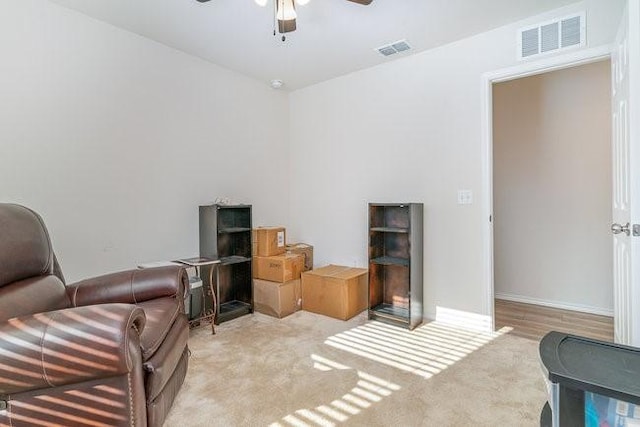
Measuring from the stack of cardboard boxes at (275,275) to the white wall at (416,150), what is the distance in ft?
1.96

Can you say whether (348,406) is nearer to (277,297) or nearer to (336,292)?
(336,292)

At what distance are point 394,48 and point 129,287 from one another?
2791 millimetres

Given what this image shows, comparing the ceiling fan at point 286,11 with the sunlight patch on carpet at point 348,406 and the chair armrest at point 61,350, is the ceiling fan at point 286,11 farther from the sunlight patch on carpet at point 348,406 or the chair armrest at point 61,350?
the sunlight patch on carpet at point 348,406

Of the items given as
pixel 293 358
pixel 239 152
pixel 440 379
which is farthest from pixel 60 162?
pixel 440 379

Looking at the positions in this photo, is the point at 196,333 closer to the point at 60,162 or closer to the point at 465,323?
the point at 60,162

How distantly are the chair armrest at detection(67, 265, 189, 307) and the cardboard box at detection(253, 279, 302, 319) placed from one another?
120 centimetres

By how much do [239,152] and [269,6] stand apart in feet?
4.96

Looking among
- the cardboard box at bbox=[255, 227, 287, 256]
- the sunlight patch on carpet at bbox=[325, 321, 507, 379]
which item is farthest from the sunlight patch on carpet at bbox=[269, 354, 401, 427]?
the cardboard box at bbox=[255, 227, 287, 256]

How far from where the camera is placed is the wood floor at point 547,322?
8.64 ft

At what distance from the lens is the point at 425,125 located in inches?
118

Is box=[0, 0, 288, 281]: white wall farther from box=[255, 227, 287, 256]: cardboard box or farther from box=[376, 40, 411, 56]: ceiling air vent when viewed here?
box=[376, 40, 411, 56]: ceiling air vent

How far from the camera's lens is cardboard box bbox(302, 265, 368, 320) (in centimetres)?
298

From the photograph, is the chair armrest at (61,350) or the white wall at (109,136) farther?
the white wall at (109,136)

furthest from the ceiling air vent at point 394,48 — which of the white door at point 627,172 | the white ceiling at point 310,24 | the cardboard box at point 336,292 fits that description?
the cardboard box at point 336,292
